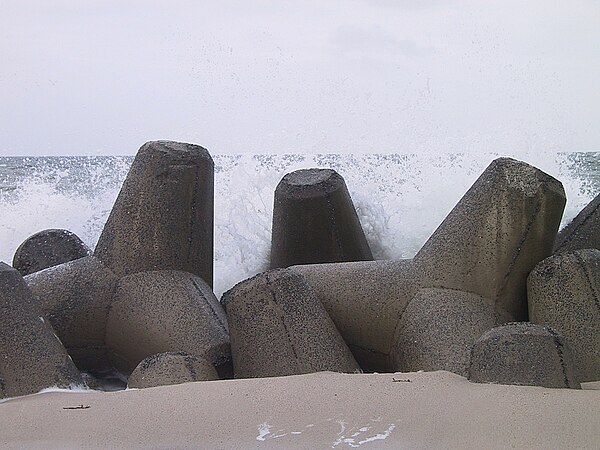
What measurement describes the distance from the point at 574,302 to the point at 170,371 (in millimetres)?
1143

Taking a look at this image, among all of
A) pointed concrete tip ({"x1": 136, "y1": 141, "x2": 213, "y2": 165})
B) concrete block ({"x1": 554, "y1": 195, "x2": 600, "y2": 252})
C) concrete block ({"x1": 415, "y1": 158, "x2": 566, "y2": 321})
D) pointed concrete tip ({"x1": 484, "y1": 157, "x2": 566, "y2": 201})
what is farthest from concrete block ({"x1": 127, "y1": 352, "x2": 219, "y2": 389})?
concrete block ({"x1": 554, "y1": 195, "x2": 600, "y2": 252})

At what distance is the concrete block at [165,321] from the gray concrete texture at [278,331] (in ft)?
0.64

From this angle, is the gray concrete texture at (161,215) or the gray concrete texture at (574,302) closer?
the gray concrete texture at (574,302)

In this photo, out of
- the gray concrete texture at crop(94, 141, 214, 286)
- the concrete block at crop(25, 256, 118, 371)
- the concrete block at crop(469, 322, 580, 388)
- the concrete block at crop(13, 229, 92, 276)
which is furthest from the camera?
the concrete block at crop(13, 229, 92, 276)

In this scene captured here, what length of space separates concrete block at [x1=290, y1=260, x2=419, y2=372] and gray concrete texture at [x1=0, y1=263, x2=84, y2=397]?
2.50ft

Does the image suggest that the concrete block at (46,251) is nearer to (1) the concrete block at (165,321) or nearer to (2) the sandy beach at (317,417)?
(1) the concrete block at (165,321)

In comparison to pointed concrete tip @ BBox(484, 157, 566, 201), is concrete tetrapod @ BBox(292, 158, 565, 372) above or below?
below

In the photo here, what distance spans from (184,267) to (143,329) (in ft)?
1.01

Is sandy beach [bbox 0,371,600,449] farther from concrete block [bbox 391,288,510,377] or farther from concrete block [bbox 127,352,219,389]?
concrete block [bbox 391,288,510,377]

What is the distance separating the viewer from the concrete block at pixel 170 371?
7.94ft

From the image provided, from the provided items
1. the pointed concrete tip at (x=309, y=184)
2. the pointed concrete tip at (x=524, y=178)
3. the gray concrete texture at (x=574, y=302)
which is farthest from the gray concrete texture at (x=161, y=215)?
the gray concrete texture at (x=574, y=302)

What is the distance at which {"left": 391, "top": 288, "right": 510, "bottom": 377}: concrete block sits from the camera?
2.62 meters

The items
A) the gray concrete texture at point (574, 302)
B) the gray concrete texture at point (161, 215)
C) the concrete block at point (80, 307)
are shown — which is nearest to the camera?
the gray concrete texture at point (574, 302)

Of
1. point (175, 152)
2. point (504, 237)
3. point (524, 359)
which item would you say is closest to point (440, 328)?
point (504, 237)
